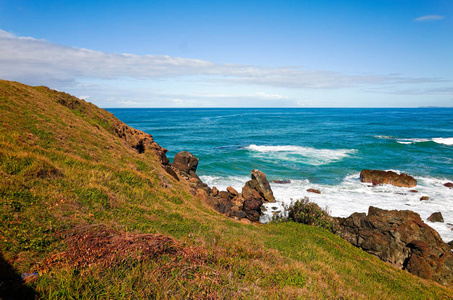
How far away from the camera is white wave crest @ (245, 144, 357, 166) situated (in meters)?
52.7

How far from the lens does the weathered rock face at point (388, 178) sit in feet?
118

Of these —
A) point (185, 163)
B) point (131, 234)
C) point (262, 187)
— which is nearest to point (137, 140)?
point (185, 163)

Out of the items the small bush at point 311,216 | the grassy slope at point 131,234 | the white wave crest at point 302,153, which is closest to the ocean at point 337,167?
the white wave crest at point 302,153

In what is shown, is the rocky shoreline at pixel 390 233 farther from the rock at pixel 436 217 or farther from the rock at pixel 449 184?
the rock at pixel 449 184

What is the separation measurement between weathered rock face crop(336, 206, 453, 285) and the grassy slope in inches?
110

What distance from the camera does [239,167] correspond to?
153ft

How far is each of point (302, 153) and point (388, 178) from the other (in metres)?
22.7

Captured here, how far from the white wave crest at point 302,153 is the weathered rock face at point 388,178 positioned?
11.5 meters

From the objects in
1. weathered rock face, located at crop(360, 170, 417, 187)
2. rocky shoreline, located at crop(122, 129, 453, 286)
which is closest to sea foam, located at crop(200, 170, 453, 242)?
weathered rock face, located at crop(360, 170, 417, 187)

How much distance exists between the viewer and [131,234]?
835 centimetres

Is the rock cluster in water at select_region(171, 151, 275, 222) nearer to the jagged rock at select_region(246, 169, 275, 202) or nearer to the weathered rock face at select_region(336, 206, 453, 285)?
the jagged rock at select_region(246, 169, 275, 202)

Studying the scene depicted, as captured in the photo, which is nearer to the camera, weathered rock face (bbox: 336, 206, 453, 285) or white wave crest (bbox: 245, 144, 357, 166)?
weathered rock face (bbox: 336, 206, 453, 285)

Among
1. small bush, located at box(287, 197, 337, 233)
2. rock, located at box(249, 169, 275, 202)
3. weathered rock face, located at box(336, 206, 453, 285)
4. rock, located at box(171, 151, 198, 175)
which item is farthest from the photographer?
rock, located at box(171, 151, 198, 175)

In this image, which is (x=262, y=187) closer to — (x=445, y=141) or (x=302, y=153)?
(x=302, y=153)
